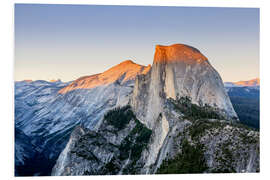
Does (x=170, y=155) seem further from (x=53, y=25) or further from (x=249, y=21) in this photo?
(x=53, y=25)

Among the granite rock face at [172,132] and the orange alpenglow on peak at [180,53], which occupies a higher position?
the orange alpenglow on peak at [180,53]

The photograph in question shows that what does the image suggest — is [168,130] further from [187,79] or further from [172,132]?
[187,79]

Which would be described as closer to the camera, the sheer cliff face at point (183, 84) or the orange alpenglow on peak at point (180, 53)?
the sheer cliff face at point (183, 84)

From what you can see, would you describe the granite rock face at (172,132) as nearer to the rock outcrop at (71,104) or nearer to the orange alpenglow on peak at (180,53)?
the orange alpenglow on peak at (180,53)

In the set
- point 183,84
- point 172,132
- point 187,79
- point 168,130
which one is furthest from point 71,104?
point 172,132

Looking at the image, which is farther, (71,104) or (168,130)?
(71,104)

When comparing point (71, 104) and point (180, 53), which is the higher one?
point (180, 53)

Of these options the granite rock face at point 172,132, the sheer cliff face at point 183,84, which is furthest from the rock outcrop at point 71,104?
the sheer cliff face at point 183,84

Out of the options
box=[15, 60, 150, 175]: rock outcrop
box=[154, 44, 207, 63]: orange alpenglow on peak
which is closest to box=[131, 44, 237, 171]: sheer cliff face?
box=[154, 44, 207, 63]: orange alpenglow on peak

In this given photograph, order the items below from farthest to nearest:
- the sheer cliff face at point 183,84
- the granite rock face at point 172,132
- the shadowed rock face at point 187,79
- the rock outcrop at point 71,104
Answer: the rock outcrop at point 71,104 < the shadowed rock face at point 187,79 < the sheer cliff face at point 183,84 < the granite rock face at point 172,132
